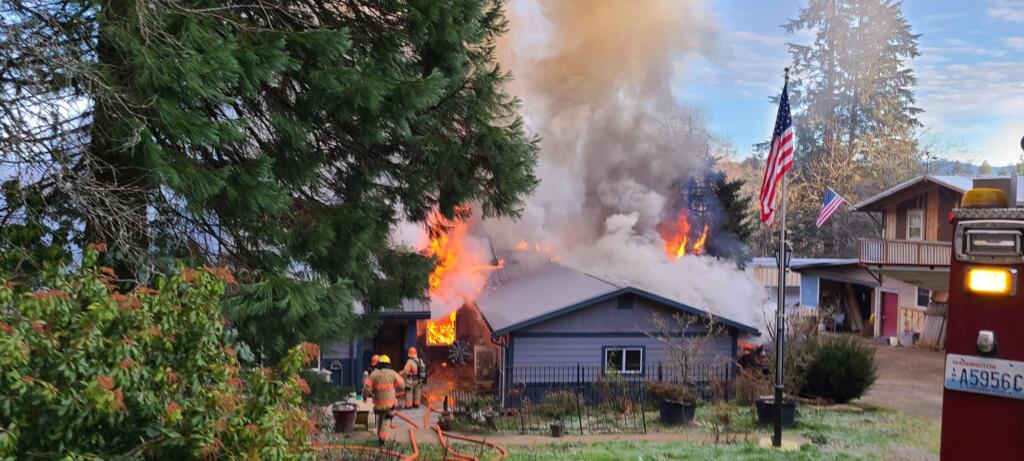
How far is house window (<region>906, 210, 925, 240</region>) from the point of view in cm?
2873

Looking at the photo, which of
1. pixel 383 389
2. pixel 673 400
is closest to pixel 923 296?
pixel 673 400

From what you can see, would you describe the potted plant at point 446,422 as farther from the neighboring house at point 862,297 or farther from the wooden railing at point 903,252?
the neighboring house at point 862,297

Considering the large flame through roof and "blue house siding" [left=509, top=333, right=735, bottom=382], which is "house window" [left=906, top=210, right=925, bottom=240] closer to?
"blue house siding" [left=509, top=333, right=735, bottom=382]

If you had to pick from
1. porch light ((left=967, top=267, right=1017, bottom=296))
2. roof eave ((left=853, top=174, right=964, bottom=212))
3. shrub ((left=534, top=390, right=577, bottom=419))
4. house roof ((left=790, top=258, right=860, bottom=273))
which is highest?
roof eave ((left=853, top=174, right=964, bottom=212))

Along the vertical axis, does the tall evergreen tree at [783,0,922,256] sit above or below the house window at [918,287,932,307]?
above

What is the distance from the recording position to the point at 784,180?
45.3ft

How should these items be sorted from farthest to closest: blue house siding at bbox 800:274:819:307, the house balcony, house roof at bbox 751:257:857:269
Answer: blue house siding at bbox 800:274:819:307 < house roof at bbox 751:257:857:269 < the house balcony

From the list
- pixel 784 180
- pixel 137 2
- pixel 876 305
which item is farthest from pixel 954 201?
pixel 137 2

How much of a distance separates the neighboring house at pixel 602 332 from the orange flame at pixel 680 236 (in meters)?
13.1

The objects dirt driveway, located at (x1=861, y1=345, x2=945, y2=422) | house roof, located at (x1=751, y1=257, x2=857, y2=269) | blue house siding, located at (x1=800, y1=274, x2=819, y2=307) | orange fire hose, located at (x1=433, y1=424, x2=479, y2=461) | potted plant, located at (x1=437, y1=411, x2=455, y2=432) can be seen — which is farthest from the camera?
blue house siding, located at (x1=800, y1=274, x2=819, y2=307)

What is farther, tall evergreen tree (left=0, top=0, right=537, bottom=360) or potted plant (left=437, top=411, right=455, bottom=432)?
potted plant (left=437, top=411, right=455, bottom=432)

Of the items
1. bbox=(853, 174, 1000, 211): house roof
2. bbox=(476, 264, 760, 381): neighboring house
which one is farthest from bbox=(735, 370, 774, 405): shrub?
bbox=(853, 174, 1000, 211): house roof

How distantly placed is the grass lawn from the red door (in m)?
16.9

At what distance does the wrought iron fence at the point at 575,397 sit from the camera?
15164 millimetres
